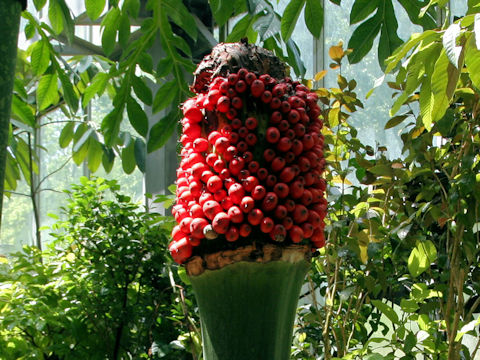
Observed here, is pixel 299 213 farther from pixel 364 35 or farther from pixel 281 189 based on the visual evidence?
pixel 364 35

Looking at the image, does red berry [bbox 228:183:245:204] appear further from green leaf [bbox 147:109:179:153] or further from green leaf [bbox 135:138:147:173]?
green leaf [bbox 135:138:147:173]

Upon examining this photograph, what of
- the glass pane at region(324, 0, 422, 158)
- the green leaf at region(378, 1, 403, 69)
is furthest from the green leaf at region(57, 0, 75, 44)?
the glass pane at region(324, 0, 422, 158)

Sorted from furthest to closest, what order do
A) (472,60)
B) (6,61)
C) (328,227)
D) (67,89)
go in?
(67,89), (328,227), (472,60), (6,61)

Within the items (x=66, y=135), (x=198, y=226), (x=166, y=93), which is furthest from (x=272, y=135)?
(x=66, y=135)

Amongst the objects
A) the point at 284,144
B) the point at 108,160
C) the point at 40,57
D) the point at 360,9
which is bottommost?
the point at 284,144

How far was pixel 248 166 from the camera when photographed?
2.18 ft

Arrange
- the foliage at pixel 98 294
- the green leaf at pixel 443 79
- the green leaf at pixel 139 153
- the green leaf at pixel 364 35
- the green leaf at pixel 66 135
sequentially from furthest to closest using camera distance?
the green leaf at pixel 66 135, the green leaf at pixel 139 153, the foliage at pixel 98 294, the green leaf at pixel 364 35, the green leaf at pixel 443 79

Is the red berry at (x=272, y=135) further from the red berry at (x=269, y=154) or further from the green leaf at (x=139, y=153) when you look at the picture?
the green leaf at (x=139, y=153)

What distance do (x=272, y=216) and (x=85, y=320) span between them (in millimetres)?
1693

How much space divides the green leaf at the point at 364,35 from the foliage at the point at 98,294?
80 centimetres

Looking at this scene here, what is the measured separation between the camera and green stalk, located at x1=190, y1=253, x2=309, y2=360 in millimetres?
656

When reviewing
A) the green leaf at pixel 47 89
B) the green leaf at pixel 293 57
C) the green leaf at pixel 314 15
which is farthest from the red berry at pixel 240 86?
the green leaf at pixel 47 89

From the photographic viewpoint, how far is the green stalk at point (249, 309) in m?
0.66

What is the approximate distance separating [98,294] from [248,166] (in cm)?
171
